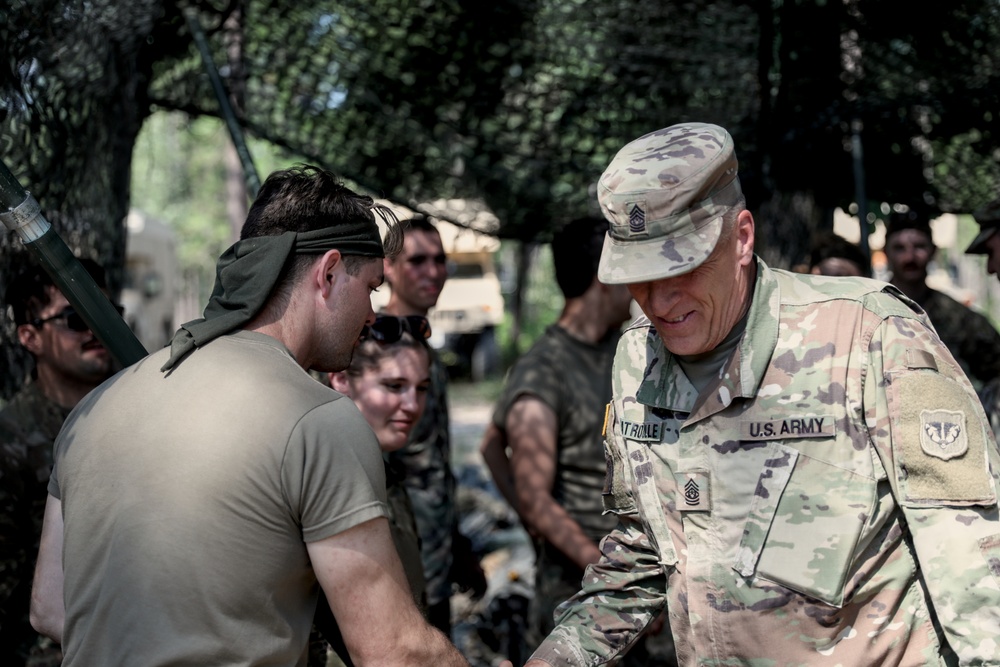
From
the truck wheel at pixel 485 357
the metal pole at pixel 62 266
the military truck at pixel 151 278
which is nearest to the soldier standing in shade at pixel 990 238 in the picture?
the metal pole at pixel 62 266

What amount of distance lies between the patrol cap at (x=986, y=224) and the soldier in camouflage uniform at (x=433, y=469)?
1969 mm

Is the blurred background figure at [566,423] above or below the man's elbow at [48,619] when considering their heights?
below

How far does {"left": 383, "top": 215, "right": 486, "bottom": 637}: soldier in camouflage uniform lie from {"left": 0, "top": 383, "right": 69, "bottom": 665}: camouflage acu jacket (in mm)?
1182

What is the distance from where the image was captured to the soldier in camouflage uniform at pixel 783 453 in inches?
73.5

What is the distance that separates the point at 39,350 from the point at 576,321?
1766 millimetres

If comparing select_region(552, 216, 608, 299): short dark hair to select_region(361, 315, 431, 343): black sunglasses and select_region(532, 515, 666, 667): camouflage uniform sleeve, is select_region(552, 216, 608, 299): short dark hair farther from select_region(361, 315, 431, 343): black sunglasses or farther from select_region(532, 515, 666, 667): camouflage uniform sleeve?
select_region(532, 515, 666, 667): camouflage uniform sleeve

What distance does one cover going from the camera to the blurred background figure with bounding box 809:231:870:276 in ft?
14.8

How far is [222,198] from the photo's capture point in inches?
1061

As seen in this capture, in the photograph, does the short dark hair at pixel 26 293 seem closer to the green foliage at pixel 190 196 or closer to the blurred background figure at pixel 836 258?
the blurred background figure at pixel 836 258

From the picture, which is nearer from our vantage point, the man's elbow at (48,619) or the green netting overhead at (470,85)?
the man's elbow at (48,619)

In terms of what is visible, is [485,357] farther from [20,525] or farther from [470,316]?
[20,525]

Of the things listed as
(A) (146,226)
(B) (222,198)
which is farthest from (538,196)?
(B) (222,198)

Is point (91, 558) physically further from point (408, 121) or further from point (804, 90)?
point (804, 90)

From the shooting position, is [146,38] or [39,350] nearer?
[39,350]
